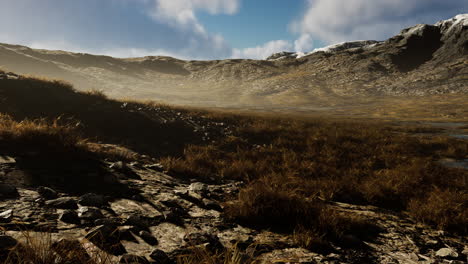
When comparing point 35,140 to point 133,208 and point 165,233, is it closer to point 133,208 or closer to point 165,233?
point 133,208

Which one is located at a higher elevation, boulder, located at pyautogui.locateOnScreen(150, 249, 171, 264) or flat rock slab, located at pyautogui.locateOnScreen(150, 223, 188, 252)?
boulder, located at pyautogui.locateOnScreen(150, 249, 171, 264)

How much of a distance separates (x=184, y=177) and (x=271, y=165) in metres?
2.88

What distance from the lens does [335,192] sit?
5953 millimetres

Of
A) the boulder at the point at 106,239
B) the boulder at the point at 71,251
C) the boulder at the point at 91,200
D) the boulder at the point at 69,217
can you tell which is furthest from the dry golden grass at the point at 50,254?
the boulder at the point at 91,200

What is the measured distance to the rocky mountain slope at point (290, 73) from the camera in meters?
62.6

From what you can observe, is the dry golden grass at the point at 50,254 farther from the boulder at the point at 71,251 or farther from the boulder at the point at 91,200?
the boulder at the point at 91,200

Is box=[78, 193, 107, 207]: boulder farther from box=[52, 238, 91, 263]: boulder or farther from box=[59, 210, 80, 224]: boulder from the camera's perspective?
box=[52, 238, 91, 263]: boulder

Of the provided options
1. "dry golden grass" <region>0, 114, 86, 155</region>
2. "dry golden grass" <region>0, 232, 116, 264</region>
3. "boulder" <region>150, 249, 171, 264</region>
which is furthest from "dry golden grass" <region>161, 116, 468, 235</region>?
"dry golden grass" <region>0, 114, 86, 155</region>

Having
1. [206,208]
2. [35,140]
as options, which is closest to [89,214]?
[206,208]

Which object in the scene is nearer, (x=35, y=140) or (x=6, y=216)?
(x=6, y=216)

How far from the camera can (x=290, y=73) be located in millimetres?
91250

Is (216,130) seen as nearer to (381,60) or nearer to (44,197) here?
(44,197)

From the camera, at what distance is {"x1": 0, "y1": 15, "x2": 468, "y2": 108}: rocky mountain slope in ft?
205


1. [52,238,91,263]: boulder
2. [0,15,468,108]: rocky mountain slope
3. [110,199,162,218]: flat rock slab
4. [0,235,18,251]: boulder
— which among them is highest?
[0,15,468,108]: rocky mountain slope
